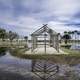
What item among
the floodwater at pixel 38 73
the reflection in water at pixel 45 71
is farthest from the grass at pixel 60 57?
the floodwater at pixel 38 73

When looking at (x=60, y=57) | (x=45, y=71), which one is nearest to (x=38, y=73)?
(x=45, y=71)

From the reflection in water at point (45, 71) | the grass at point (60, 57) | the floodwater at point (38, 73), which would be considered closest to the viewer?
the floodwater at point (38, 73)

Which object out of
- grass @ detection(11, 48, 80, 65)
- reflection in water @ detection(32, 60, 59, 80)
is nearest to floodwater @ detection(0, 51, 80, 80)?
reflection in water @ detection(32, 60, 59, 80)

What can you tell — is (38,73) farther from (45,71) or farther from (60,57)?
(60,57)

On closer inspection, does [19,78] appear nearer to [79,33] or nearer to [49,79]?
[49,79]

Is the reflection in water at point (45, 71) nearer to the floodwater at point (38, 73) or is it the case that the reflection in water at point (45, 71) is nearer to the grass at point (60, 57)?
the floodwater at point (38, 73)

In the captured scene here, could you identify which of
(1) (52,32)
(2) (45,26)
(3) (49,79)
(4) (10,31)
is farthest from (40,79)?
(4) (10,31)

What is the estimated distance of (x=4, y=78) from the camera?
8.86 meters

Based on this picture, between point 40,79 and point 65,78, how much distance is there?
4.36 feet

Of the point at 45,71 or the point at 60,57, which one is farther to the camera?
the point at 60,57

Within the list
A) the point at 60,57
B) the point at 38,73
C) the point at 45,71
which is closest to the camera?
the point at 38,73

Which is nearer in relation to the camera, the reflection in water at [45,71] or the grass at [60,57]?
the reflection in water at [45,71]

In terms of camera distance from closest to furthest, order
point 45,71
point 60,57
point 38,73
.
A: point 38,73, point 45,71, point 60,57

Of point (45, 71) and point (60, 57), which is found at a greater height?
point (60, 57)
